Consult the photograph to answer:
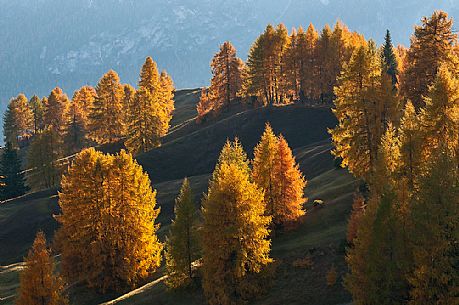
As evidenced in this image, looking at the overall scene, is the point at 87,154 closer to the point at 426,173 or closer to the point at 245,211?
the point at 245,211

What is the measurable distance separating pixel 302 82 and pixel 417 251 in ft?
240

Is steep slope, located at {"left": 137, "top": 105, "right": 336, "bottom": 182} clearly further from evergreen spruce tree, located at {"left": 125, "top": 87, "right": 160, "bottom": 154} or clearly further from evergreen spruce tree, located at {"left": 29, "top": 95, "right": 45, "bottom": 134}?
evergreen spruce tree, located at {"left": 29, "top": 95, "right": 45, "bottom": 134}

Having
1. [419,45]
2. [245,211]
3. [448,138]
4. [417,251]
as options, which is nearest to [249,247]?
[245,211]

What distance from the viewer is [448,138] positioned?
37406mm

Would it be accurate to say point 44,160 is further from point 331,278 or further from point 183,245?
point 331,278

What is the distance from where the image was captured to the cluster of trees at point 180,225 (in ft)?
122

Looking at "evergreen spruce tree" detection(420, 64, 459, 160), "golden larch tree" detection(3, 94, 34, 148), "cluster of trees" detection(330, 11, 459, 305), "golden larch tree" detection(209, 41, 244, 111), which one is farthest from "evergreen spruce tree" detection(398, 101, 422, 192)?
"golden larch tree" detection(3, 94, 34, 148)

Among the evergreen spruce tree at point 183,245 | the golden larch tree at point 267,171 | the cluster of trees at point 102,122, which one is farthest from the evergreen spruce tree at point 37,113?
the evergreen spruce tree at point 183,245

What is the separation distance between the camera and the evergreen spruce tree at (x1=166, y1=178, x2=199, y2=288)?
4119 cm

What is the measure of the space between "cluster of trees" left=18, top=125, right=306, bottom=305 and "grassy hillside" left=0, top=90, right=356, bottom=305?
197cm

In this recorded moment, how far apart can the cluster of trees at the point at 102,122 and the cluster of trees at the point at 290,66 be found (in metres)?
16.3

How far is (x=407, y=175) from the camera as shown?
36219mm

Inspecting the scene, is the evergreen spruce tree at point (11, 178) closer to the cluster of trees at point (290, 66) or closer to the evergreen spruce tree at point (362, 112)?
the cluster of trees at point (290, 66)

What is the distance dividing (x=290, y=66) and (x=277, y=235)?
190 ft
